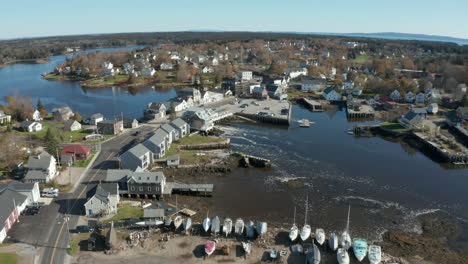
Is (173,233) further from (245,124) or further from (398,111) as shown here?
(398,111)

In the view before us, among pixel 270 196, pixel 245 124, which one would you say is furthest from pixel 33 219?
pixel 245 124

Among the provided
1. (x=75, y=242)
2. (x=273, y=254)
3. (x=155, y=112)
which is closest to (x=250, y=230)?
(x=273, y=254)

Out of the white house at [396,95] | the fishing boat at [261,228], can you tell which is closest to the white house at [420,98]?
the white house at [396,95]

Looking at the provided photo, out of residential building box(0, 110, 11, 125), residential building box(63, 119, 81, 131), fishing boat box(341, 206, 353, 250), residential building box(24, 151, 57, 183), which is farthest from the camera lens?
residential building box(0, 110, 11, 125)

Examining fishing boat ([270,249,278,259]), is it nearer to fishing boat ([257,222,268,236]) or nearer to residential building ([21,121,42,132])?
fishing boat ([257,222,268,236])

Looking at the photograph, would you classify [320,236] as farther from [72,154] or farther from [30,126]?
[30,126]

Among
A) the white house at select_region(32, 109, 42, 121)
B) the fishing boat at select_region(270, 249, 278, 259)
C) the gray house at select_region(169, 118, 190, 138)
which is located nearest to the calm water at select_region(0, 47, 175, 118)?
the white house at select_region(32, 109, 42, 121)
